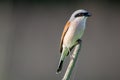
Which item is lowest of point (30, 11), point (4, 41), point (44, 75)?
point (44, 75)

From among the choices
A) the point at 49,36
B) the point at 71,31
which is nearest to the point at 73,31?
the point at 71,31

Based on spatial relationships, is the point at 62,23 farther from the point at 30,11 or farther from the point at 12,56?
the point at 12,56

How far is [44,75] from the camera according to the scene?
3051mm

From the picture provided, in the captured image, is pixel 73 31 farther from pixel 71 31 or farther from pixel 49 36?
pixel 49 36

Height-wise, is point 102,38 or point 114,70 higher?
point 102,38

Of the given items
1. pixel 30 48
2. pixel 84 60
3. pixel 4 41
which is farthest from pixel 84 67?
pixel 4 41

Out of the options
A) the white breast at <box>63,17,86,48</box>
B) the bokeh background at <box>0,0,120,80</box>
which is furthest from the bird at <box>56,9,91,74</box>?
the bokeh background at <box>0,0,120,80</box>

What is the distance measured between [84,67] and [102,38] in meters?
0.30

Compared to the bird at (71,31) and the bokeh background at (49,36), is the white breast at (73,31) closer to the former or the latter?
the bird at (71,31)

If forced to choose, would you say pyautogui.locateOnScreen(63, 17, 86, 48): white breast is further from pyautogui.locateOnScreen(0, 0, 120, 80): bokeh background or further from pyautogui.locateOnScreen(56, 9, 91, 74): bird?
pyautogui.locateOnScreen(0, 0, 120, 80): bokeh background

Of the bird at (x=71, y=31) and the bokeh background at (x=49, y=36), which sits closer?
the bird at (x=71, y=31)

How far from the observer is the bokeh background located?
3.07 m

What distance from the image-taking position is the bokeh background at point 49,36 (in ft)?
10.1

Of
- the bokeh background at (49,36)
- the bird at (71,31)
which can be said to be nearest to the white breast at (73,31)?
the bird at (71,31)
